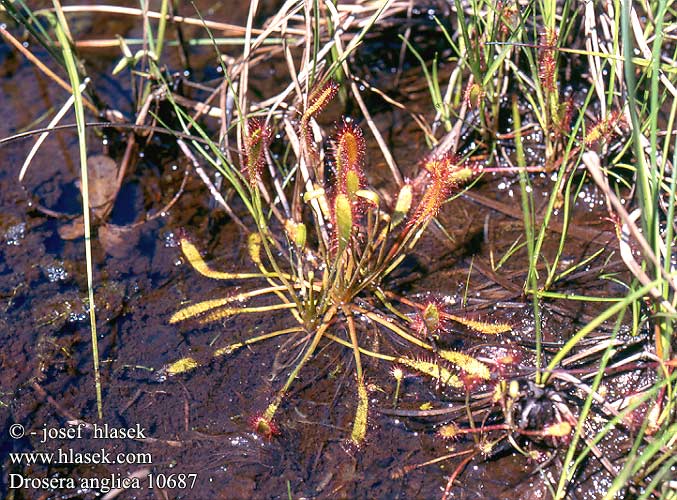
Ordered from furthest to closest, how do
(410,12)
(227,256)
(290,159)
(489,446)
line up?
(410,12) < (290,159) < (227,256) < (489,446)

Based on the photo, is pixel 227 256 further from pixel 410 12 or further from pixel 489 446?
pixel 410 12

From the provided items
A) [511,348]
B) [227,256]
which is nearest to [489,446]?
[511,348]

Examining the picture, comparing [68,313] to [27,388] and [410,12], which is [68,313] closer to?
[27,388]

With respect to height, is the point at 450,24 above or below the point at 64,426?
above

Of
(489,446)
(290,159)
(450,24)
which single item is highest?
(450,24)

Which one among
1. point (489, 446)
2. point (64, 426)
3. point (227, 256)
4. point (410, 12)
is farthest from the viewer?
point (410, 12)

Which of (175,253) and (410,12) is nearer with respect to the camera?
(175,253)
